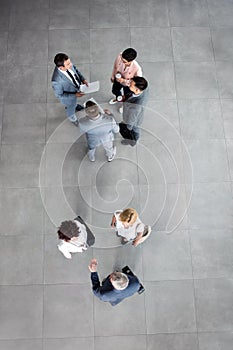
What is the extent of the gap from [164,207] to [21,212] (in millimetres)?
1870

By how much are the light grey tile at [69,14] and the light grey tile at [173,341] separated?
4.57 metres

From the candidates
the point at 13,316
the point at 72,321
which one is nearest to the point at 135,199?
the point at 72,321

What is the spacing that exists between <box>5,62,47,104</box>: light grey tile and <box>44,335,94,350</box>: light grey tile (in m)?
3.23

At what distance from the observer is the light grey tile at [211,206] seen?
17.6 feet

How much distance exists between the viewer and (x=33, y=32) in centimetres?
629

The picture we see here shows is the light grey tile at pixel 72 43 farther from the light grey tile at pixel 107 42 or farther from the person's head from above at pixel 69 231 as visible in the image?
the person's head from above at pixel 69 231

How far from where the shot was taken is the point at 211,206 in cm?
544

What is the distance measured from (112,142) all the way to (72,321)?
7.40 ft

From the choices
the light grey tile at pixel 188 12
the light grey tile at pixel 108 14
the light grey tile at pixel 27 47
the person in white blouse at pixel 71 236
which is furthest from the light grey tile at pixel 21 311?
the light grey tile at pixel 188 12

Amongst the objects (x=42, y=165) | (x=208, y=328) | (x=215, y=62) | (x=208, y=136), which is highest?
(x=215, y=62)

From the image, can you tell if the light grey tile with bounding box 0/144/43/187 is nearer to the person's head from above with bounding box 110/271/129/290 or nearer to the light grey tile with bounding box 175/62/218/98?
the person's head from above with bounding box 110/271/129/290

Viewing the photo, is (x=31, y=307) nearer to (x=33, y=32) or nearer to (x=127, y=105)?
(x=127, y=105)

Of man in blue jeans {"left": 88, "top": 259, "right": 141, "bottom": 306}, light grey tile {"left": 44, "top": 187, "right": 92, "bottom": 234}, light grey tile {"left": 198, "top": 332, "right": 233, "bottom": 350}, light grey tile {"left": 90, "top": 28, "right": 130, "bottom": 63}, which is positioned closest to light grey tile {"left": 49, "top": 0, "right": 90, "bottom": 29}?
light grey tile {"left": 90, "top": 28, "right": 130, "bottom": 63}

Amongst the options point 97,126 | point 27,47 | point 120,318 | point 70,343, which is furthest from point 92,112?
point 70,343
